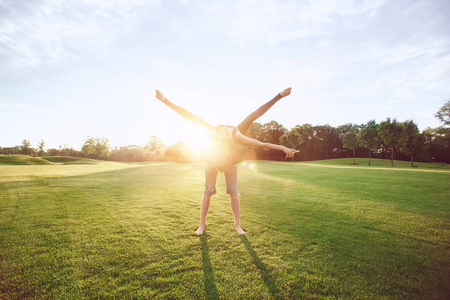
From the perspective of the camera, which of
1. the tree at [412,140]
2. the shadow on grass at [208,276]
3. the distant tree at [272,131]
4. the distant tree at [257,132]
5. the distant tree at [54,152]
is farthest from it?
the distant tree at [54,152]

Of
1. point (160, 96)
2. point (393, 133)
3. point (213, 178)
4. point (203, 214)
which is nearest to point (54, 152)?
point (160, 96)

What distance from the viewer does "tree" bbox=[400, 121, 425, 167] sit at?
34438 millimetres

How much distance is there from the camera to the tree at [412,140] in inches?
1356

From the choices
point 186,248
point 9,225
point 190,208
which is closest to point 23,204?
point 9,225

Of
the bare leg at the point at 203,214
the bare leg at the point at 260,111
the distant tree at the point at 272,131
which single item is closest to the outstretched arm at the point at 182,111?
the bare leg at the point at 260,111

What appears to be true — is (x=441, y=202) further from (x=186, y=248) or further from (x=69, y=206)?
(x=69, y=206)

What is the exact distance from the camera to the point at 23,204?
5.23 metres

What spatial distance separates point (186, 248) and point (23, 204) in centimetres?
550

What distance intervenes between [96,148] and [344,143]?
75591 millimetres

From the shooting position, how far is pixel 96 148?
63.4 meters

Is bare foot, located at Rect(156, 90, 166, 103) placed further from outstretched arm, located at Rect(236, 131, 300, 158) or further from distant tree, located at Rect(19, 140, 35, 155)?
distant tree, located at Rect(19, 140, 35, 155)

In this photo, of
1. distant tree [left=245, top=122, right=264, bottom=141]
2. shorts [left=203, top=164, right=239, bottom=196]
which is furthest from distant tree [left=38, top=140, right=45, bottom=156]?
shorts [left=203, top=164, right=239, bottom=196]

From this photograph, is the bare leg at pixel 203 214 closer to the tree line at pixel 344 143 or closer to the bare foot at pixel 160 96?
the bare foot at pixel 160 96

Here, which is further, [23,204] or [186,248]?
[23,204]
